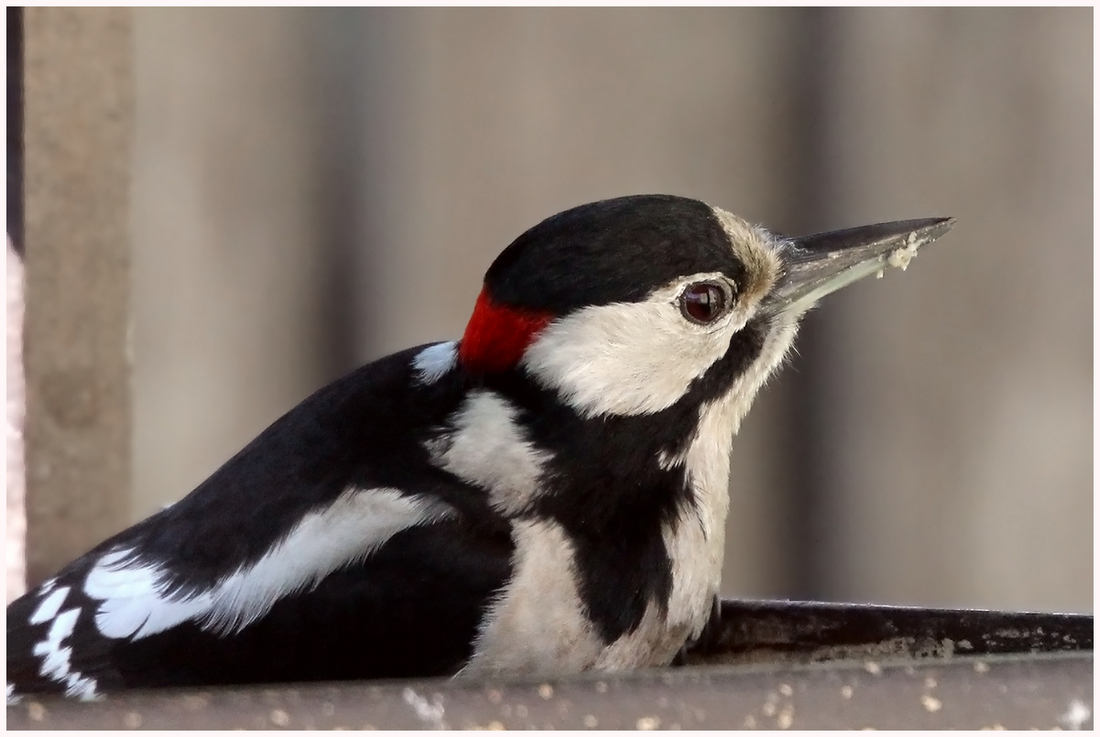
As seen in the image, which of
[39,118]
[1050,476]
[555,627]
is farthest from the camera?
[1050,476]

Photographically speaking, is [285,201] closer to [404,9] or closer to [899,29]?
[404,9]

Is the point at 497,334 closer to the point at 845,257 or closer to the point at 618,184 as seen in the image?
the point at 845,257

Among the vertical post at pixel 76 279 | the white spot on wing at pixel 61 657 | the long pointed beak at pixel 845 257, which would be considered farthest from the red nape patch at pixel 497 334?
the vertical post at pixel 76 279

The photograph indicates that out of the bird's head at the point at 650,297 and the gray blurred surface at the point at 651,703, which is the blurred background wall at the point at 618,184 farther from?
the gray blurred surface at the point at 651,703

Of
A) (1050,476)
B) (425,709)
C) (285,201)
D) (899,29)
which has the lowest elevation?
(1050,476)

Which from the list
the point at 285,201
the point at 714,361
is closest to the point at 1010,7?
the point at 714,361

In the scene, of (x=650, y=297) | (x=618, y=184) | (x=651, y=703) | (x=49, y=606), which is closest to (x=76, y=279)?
(x=49, y=606)

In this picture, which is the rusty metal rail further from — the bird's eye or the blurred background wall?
the blurred background wall

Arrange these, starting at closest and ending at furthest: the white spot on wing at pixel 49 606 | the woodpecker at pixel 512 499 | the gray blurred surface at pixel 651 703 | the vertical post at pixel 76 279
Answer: the gray blurred surface at pixel 651 703
the woodpecker at pixel 512 499
the white spot on wing at pixel 49 606
the vertical post at pixel 76 279
